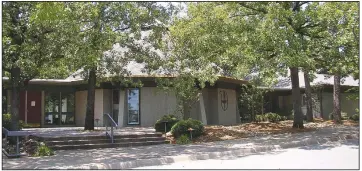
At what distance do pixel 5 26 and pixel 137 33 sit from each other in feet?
17.9

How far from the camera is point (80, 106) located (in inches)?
947

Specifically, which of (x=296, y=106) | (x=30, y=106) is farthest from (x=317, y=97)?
(x=30, y=106)

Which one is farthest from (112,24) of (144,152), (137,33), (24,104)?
(24,104)

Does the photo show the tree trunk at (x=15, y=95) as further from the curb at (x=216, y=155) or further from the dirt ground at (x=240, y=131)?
the dirt ground at (x=240, y=131)

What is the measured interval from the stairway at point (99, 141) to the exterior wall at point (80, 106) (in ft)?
31.5

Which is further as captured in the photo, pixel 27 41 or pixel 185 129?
pixel 185 129

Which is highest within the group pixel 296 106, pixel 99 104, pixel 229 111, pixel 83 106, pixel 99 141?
pixel 99 104

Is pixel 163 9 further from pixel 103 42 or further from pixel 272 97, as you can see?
pixel 272 97

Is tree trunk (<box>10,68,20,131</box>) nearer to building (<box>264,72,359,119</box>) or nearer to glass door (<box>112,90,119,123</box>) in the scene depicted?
glass door (<box>112,90,119,123</box>)

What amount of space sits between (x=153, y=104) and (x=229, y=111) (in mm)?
5226

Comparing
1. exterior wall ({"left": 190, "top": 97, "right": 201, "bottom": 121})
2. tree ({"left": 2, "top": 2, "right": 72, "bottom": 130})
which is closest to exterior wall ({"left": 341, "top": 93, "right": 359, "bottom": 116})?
exterior wall ({"left": 190, "top": 97, "right": 201, "bottom": 121})

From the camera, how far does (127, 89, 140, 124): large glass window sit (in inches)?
853

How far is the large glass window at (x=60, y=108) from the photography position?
24.4m

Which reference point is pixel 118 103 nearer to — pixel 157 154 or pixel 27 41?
pixel 27 41
